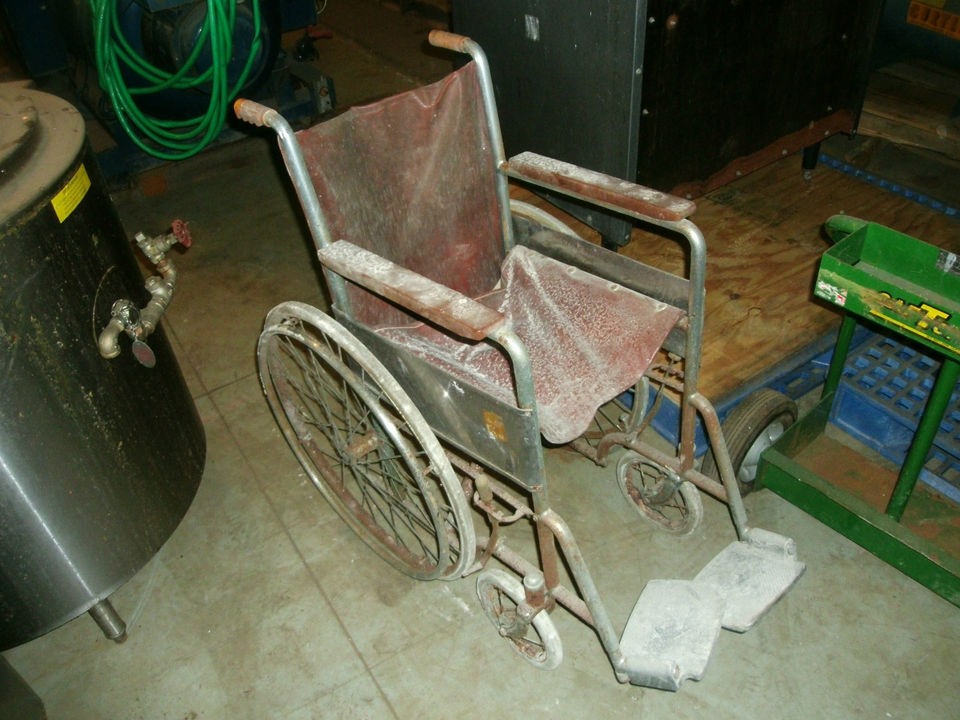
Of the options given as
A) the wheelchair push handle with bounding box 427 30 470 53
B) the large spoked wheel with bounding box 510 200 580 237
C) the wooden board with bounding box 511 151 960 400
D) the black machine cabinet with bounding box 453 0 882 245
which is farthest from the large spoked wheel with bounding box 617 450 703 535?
the wheelchair push handle with bounding box 427 30 470 53

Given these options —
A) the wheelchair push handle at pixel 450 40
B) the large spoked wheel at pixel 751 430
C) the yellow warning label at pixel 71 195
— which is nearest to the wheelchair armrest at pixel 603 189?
the wheelchair push handle at pixel 450 40

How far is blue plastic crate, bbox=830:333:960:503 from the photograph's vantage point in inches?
70.7

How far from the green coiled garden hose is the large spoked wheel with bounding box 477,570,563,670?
2.07m

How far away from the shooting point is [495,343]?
1374mm

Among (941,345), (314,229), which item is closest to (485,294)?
(314,229)

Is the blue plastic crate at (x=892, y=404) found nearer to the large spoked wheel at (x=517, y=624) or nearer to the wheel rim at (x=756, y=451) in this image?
the wheel rim at (x=756, y=451)

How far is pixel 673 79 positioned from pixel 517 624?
1413mm

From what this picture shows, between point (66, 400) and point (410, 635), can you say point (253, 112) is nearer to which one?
point (66, 400)

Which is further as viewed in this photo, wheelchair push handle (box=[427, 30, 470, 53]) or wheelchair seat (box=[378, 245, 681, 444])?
wheelchair push handle (box=[427, 30, 470, 53])

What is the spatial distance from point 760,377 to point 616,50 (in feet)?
2.95

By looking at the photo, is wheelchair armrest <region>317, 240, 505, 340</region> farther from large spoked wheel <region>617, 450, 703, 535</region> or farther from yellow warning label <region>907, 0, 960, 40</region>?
yellow warning label <region>907, 0, 960, 40</region>

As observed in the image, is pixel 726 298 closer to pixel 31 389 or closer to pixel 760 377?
pixel 760 377

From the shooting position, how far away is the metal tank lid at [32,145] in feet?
4.21

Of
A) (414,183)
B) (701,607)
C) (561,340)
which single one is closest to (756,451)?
(701,607)
